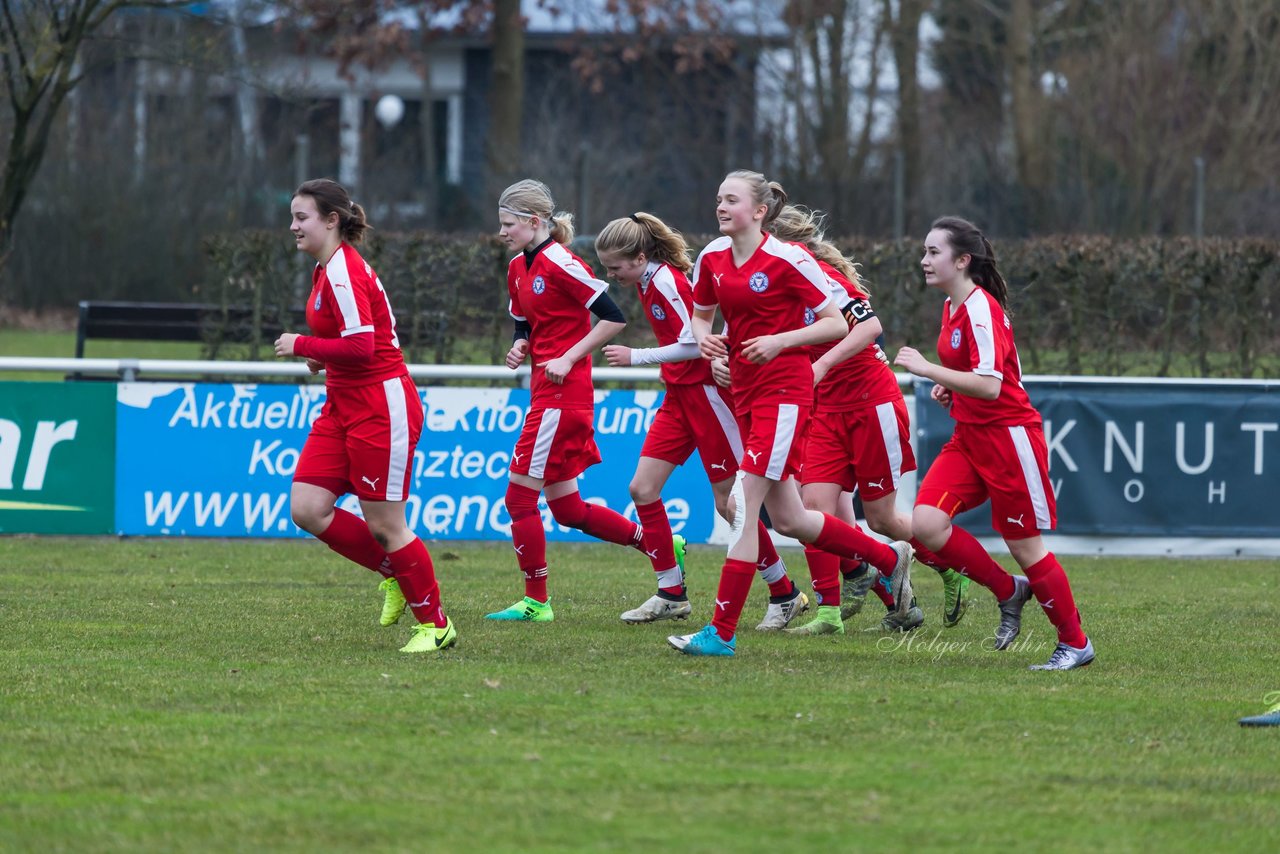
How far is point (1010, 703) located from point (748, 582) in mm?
1249

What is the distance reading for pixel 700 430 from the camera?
331 inches

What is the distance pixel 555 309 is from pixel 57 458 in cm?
477

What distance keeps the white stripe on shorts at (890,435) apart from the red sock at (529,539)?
1.67 metres

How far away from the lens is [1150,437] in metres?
11.8

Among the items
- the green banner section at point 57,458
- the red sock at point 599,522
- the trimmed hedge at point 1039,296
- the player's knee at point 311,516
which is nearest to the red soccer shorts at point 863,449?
the red sock at point 599,522

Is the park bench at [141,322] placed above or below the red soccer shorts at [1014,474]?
above

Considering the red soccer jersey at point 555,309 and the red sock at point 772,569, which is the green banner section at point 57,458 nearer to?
the red soccer jersey at point 555,309

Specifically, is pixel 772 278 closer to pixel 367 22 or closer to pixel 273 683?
pixel 273 683

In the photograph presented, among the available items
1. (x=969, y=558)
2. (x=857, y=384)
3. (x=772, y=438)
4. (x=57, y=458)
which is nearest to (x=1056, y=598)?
(x=969, y=558)

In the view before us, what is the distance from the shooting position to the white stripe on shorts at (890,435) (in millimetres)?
8148

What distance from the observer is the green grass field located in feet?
15.0

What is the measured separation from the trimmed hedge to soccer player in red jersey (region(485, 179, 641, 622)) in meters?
6.51

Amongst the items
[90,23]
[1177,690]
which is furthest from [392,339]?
[90,23]

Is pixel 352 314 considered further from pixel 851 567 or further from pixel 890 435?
pixel 851 567
